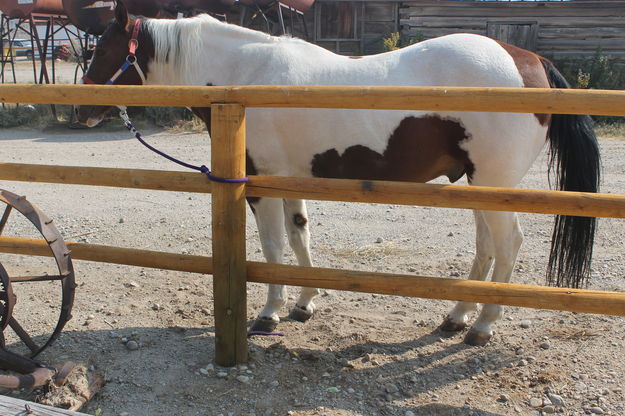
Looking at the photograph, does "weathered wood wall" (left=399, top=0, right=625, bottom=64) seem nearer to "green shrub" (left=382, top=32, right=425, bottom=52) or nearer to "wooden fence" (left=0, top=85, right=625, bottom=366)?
"green shrub" (left=382, top=32, right=425, bottom=52)

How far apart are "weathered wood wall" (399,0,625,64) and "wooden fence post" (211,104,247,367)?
13225 mm

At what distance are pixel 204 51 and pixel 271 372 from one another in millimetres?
2030

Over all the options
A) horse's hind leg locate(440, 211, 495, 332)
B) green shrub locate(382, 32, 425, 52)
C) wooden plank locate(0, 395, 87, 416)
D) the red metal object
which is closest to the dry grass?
green shrub locate(382, 32, 425, 52)

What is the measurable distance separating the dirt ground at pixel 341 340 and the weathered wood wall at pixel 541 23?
10656 mm

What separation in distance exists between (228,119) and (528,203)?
4.57ft

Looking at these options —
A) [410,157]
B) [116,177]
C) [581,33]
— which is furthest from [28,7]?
[581,33]

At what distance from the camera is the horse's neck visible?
374 centimetres

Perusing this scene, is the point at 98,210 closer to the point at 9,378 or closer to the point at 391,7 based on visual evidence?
the point at 9,378

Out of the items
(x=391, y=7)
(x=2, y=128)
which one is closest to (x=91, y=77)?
(x=2, y=128)

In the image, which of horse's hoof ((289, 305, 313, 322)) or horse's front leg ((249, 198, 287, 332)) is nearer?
horse's front leg ((249, 198, 287, 332))

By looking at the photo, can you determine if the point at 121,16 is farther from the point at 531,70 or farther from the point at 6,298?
the point at 531,70

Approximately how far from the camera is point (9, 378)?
2457 mm

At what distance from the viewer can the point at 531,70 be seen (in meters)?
3.43

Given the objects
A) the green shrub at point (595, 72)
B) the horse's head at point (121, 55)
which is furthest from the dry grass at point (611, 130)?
the horse's head at point (121, 55)
